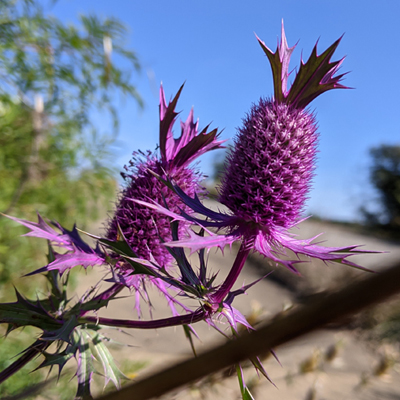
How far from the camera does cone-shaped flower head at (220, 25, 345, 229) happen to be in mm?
716

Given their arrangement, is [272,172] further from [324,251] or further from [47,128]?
[47,128]

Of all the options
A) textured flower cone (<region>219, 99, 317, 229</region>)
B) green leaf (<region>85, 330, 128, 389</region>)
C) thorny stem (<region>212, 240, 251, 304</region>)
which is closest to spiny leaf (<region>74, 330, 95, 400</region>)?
green leaf (<region>85, 330, 128, 389</region>)

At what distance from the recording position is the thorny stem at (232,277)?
63 cm

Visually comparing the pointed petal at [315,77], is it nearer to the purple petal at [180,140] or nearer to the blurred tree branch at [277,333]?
the purple petal at [180,140]

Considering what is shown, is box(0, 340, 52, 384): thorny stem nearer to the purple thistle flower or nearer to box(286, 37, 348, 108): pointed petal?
the purple thistle flower

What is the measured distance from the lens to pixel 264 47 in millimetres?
642

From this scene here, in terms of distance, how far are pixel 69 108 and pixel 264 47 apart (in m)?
2.20

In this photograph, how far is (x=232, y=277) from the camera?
2.14ft

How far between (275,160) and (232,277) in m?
0.26

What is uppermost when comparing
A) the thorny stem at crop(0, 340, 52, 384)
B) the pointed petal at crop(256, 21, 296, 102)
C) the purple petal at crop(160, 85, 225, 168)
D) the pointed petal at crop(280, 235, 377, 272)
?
the pointed petal at crop(256, 21, 296, 102)

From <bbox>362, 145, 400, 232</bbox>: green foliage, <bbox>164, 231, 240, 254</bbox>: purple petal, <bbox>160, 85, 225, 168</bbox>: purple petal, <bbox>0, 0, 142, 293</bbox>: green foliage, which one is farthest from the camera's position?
<bbox>362, 145, 400, 232</bbox>: green foliage

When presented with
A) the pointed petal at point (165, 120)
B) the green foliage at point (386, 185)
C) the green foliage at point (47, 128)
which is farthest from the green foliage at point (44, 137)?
the green foliage at point (386, 185)

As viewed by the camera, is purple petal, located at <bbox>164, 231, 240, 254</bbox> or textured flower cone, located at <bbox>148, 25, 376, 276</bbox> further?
textured flower cone, located at <bbox>148, 25, 376, 276</bbox>

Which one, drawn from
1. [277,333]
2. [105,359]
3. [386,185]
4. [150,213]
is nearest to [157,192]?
[150,213]
